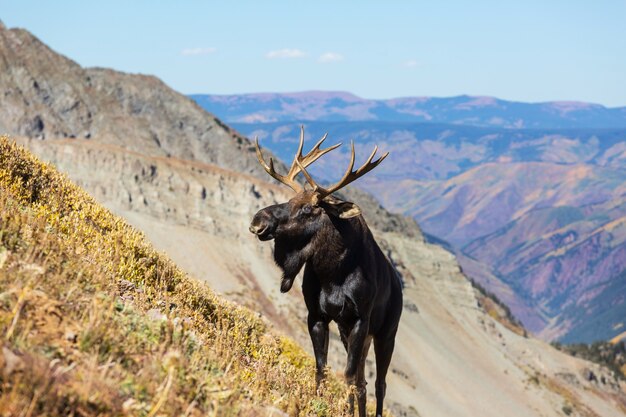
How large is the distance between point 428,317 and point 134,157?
106 ft

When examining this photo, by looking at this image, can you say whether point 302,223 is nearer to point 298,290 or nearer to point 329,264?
point 329,264

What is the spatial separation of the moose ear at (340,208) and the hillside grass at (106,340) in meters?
1.89

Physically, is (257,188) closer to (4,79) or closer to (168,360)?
(4,79)

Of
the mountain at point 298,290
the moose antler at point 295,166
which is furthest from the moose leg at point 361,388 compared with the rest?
the mountain at point 298,290

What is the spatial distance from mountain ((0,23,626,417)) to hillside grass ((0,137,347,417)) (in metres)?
39.2

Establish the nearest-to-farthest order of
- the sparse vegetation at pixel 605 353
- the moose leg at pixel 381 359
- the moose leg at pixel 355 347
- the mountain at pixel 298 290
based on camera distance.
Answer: the moose leg at pixel 355 347 → the moose leg at pixel 381 359 → the mountain at pixel 298 290 → the sparse vegetation at pixel 605 353

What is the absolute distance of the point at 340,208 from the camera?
905 cm

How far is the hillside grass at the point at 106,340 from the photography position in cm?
468

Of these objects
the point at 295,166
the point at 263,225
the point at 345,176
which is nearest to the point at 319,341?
the point at 263,225

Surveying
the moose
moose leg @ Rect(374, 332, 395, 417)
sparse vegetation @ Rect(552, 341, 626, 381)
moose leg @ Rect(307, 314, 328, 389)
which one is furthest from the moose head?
sparse vegetation @ Rect(552, 341, 626, 381)

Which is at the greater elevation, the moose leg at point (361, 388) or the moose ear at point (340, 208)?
the moose ear at point (340, 208)

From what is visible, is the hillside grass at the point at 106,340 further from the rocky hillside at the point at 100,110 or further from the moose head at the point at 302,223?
the rocky hillside at the point at 100,110

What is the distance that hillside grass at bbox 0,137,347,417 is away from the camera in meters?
4.68

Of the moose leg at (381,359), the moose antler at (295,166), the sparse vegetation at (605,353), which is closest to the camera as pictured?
the moose antler at (295,166)
